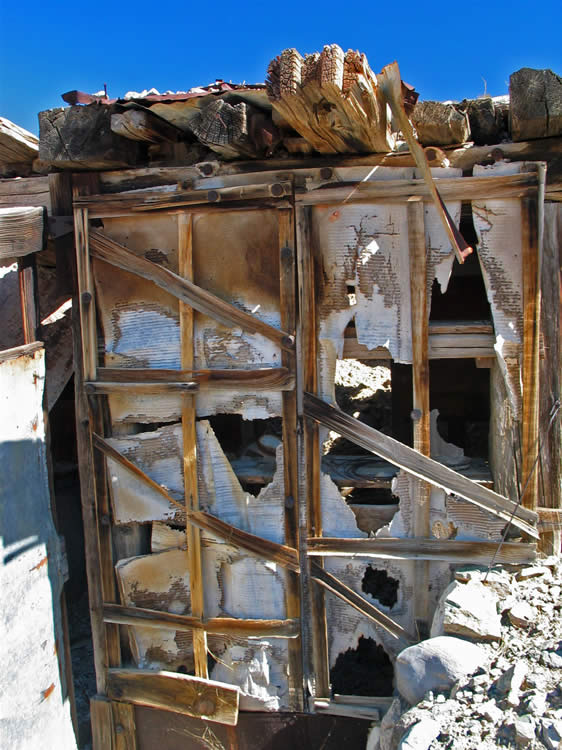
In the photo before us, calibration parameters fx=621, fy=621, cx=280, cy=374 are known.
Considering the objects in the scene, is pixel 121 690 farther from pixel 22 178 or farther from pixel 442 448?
pixel 22 178

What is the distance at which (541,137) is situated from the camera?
11.8 feet

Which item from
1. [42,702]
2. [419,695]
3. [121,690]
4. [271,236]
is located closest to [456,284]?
[271,236]

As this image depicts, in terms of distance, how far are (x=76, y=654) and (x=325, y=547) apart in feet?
9.50

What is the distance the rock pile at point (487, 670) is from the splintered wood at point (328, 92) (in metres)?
2.69

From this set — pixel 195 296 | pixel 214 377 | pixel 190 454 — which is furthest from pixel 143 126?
pixel 190 454

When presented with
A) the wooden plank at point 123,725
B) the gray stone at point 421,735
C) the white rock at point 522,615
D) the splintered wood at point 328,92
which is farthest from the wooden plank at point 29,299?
the white rock at point 522,615

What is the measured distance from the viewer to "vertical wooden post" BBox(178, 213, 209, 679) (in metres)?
3.94

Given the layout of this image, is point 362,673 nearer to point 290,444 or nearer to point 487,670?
point 487,670

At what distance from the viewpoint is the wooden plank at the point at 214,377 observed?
3.89m

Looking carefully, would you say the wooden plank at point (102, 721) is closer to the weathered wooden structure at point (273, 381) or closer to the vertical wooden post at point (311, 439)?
the weathered wooden structure at point (273, 381)

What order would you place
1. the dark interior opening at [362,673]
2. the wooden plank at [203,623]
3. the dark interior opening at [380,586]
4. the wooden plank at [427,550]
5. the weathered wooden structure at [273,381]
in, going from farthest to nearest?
1. the dark interior opening at [380,586]
2. the dark interior opening at [362,673]
3. the wooden plank at [203,623]
4. the wooden plank at [427,550]
5. the weathered wooden structure at [273,381]

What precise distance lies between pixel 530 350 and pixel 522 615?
1.50 meters

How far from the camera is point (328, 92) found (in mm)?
2811

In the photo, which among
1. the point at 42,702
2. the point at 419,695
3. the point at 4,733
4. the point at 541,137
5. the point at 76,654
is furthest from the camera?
the point at 76,654
